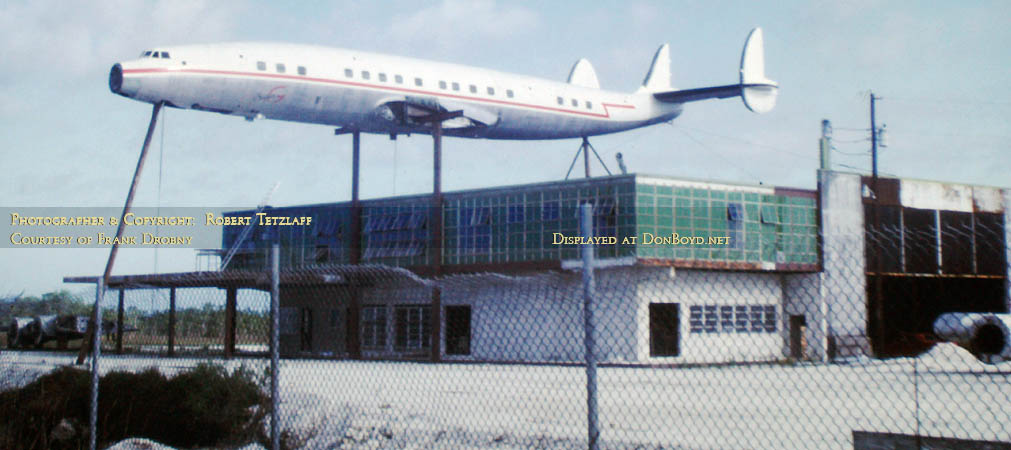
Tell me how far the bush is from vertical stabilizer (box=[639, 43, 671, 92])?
39.7 metres

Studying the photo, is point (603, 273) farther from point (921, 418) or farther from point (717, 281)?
point (921, 418)

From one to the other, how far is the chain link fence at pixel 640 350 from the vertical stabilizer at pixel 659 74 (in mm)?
14457

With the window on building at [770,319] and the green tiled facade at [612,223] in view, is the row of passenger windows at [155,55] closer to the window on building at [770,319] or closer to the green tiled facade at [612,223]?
the green tiled facade at [612,223]

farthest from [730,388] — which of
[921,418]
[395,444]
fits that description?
[395,444]

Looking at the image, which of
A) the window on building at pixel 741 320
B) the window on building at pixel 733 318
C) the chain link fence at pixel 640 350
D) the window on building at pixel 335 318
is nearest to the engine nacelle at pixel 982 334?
the chain link fence at pixel 640 350

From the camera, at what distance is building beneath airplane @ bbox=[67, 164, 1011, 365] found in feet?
123

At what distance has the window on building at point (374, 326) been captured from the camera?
1762 inches

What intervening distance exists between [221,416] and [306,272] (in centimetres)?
2324

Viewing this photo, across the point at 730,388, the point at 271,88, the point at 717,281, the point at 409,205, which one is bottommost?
the point at 730,388

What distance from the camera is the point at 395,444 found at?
12.3m

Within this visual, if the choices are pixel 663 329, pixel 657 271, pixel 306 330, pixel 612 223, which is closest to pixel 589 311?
pixel 612 223

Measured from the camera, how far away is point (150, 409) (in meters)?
13.8

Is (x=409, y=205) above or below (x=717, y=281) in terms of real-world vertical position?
above

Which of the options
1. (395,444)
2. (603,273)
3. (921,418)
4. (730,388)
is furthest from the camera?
(603,273)
